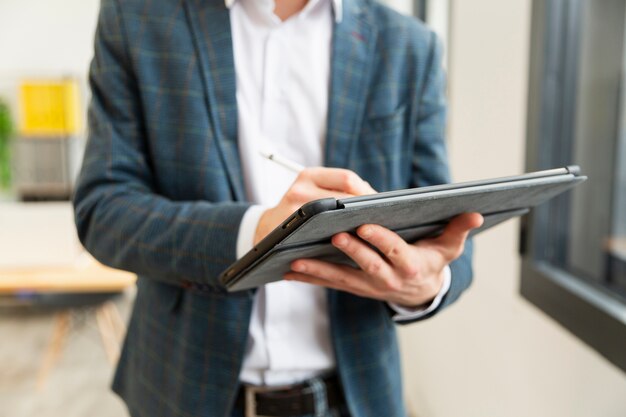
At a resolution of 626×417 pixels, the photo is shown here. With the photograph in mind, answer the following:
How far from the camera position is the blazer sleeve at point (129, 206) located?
31.3 inches

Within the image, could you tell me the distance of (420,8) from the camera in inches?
133

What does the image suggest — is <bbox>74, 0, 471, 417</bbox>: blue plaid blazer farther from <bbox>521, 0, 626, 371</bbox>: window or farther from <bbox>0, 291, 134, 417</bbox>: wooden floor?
<bbox>0, 291, 134, 417</bbox>: wooden floor

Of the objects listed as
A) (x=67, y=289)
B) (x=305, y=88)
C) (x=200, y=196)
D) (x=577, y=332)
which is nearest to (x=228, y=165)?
(x=200, y=196)

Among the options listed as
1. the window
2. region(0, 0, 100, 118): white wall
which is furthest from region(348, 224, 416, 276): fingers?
region(0, 0, 100, 118): white wall

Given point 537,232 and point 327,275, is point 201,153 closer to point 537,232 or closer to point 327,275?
point 327,275

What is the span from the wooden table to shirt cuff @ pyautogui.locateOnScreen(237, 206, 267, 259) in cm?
309

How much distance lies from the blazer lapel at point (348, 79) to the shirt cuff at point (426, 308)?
21 centimetres

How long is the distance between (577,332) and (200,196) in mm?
849

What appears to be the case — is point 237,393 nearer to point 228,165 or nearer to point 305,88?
point 228,165

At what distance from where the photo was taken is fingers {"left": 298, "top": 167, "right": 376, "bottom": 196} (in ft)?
2.11

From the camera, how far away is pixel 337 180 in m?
0.65

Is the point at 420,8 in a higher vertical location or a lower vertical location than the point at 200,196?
higher

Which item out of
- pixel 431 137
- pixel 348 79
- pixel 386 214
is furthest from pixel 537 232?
pixel 386 214

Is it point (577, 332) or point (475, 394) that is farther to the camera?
point (475, 394)
